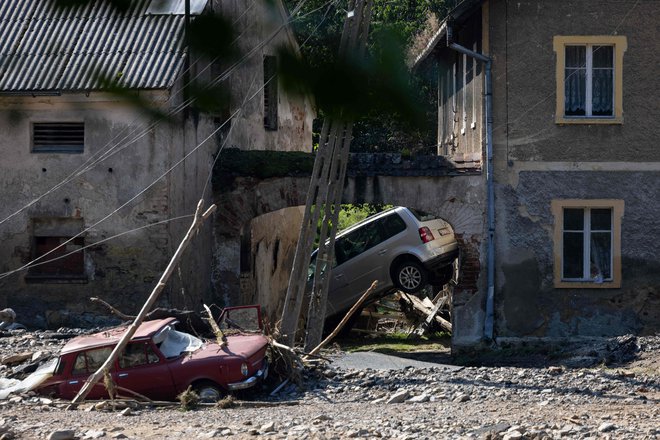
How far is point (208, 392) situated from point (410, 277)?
900 cm

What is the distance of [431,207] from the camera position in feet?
62.1

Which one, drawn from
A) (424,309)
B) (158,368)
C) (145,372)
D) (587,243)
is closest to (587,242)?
(587,243)

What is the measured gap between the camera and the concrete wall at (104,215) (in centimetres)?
1873

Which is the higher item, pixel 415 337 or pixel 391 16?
pixel 391 16

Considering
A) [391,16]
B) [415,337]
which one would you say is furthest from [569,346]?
[391,16]

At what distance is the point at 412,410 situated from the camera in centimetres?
1225

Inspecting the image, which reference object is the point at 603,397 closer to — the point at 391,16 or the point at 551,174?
the point at 551,174

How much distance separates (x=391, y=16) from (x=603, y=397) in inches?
430

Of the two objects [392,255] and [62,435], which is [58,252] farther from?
[62,435]

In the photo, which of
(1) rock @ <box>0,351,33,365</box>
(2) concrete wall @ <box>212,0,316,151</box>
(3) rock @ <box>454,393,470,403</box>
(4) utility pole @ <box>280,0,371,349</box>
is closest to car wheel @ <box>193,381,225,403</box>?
(4) utility pole @ <box>280,0,371,349</box>

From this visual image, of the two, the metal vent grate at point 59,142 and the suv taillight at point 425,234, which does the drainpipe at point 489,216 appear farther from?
the metal vent grate at point 59,142

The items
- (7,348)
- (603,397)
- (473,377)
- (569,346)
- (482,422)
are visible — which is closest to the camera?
(482,422)

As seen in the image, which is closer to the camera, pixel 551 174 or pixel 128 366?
pixel 128 366

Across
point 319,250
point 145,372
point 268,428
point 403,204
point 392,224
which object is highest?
point 403,204
